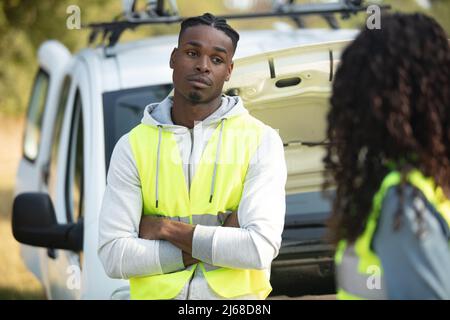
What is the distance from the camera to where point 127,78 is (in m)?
4.20

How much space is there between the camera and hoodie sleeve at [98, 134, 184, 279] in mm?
2889

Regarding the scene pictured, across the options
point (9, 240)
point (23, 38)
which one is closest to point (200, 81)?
point (9, 240)

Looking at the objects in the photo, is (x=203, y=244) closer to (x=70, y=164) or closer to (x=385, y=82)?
(x=385, y=82)

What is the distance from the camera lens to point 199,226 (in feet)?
9.36

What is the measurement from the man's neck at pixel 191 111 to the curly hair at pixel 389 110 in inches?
27.4

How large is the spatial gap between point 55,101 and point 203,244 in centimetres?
276

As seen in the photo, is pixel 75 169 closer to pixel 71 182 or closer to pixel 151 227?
pixel 71 182

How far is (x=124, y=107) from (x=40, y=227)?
21.7 inches

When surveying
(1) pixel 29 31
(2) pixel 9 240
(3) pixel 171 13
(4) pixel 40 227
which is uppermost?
(1) pixel 29 31

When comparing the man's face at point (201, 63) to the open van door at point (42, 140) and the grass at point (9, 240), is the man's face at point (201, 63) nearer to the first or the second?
the open van door at point (42, 140)

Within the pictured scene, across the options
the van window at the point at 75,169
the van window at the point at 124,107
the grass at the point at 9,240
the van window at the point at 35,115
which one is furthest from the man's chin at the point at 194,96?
the van window at the point at 35,115

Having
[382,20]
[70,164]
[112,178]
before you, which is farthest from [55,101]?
[382,20]

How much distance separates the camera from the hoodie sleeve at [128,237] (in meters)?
2.89

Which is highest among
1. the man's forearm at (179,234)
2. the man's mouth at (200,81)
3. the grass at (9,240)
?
the man's mouth at (200,81)
